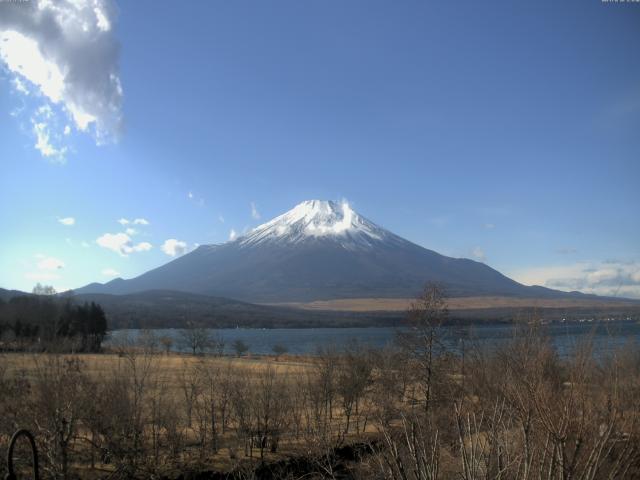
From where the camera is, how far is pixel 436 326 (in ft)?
86.2

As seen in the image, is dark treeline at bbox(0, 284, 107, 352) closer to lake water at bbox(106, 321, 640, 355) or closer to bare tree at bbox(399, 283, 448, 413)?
lake water at bbox(106, 321, 640, 355)

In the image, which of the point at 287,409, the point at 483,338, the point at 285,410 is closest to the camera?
the point at 285,410

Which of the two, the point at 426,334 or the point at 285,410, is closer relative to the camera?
the point at 285,410

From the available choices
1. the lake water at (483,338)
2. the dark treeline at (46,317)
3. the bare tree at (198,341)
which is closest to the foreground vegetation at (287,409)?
the lake water at (483,338)

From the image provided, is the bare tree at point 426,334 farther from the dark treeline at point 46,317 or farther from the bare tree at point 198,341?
the bare tree at point 198,341

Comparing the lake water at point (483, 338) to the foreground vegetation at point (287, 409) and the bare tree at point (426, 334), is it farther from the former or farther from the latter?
the bare tree at point (426, 334)

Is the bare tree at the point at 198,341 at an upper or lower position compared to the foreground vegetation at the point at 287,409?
lower

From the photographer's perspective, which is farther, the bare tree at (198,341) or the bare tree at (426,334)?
the bare tree at (198,341)

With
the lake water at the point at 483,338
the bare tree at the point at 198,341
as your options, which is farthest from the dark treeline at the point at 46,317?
the bare tree at the point at 198,341

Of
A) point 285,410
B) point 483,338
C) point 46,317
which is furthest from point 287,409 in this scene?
point 46,317

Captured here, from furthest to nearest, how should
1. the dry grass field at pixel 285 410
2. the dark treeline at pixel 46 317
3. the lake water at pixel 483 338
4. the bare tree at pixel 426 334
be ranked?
the dark treeline at pixel 46 317 < the bare tree at pixel 426 334 < the lake water at pixel 483 338 < the dry grass field at pixel 285 410

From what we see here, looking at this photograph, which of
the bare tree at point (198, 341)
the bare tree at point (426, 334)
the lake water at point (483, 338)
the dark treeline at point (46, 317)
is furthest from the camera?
the bare tree at point (198, 341)

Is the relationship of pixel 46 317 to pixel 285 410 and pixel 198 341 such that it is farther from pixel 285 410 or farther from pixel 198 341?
pixel 285 410

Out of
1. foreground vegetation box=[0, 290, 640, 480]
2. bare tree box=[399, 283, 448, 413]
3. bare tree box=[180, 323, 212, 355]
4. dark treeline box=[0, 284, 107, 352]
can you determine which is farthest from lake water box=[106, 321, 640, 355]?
dark treeline box=[0, 284, 107, 352]
